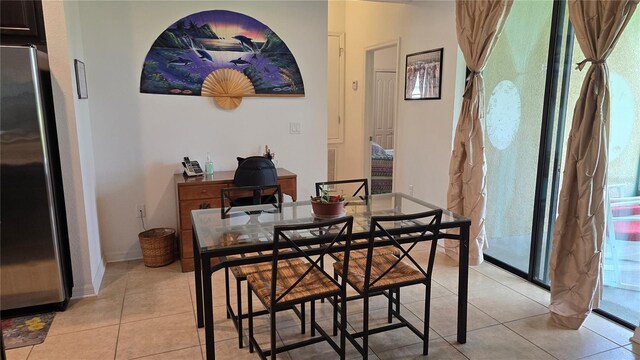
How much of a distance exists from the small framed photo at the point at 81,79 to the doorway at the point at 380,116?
3.27 meters

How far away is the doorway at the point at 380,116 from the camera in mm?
5721

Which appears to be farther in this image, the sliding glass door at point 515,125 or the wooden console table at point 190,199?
the wooden console table at point 190,199

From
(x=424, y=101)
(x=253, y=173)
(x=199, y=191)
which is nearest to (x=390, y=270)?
(x=253, y=173)

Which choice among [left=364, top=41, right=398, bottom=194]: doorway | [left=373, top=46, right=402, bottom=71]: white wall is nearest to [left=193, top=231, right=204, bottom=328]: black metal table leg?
[left=364, top=41, right=398, bottom=194]: doorway

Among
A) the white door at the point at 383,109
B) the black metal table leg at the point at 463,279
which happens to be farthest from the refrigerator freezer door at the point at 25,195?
the white door at the point at 383,109

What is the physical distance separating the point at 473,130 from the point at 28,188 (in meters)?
3.25

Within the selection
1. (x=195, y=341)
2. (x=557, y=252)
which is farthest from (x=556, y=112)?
(x=195, y=341)

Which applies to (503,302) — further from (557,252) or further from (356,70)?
(356,70)

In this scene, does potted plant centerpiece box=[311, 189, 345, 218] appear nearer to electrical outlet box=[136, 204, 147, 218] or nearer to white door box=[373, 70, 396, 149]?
electrical outlet box=[136, 204, 147, 218]

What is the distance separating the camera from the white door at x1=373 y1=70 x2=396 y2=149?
7.12 metres

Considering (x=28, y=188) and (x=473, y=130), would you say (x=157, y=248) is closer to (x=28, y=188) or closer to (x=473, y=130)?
(x=28, y=188)

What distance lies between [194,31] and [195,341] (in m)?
2.68

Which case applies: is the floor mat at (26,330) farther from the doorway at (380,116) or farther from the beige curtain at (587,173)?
the doorway at (380,116)

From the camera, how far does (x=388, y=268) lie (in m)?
2.46
